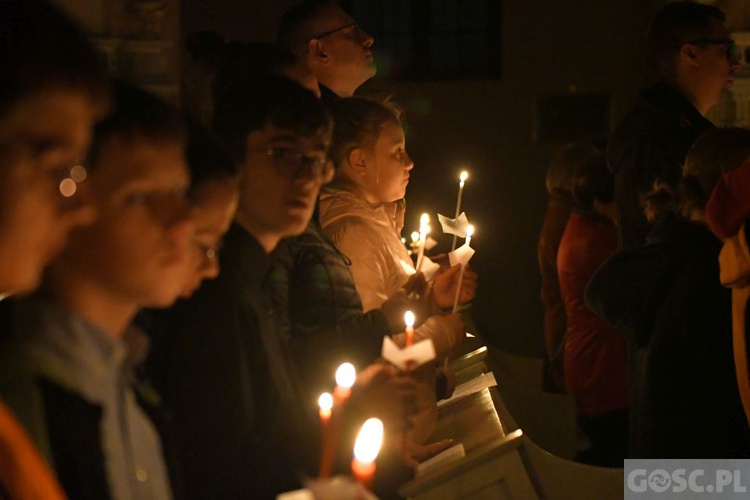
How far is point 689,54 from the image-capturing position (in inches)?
153

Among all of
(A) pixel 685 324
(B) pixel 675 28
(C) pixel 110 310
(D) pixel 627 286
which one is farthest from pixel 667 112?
(C) pixel 110 310

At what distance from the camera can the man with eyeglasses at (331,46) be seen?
3008 millimetres

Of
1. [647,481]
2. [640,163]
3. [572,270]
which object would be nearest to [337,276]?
[647,481]

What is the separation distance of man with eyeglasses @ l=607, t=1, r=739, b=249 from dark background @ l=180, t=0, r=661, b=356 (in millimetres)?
4383

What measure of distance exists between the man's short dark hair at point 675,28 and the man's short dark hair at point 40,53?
9.97 feet

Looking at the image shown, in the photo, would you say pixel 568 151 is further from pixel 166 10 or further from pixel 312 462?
pixel 312 462

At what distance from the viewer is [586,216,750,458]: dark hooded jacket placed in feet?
10.1

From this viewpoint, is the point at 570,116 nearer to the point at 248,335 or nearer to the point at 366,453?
the point at 248,335

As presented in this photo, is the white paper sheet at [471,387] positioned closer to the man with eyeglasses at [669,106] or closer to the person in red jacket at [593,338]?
the man with eyeglasses at [669,106]

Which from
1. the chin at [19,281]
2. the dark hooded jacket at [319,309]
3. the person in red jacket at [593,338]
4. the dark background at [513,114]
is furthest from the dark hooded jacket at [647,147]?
the dark background at [513,114]

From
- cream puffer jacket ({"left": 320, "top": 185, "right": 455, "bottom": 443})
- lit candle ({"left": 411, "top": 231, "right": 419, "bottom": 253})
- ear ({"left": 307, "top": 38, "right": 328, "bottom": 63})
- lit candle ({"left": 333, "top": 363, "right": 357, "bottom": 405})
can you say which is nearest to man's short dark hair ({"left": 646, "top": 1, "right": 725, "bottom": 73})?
lit candle ({"left": 411, "top": 231, "right": 419, "bottom": 253})

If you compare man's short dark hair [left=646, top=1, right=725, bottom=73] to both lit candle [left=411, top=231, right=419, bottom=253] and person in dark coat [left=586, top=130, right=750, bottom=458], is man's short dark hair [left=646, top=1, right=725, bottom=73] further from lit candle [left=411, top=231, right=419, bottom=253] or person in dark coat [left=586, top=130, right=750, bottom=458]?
lit candle [left=411, top=231, right=419, bottom=253]

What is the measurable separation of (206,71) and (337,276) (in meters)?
0.66

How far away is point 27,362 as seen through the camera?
1.23m
